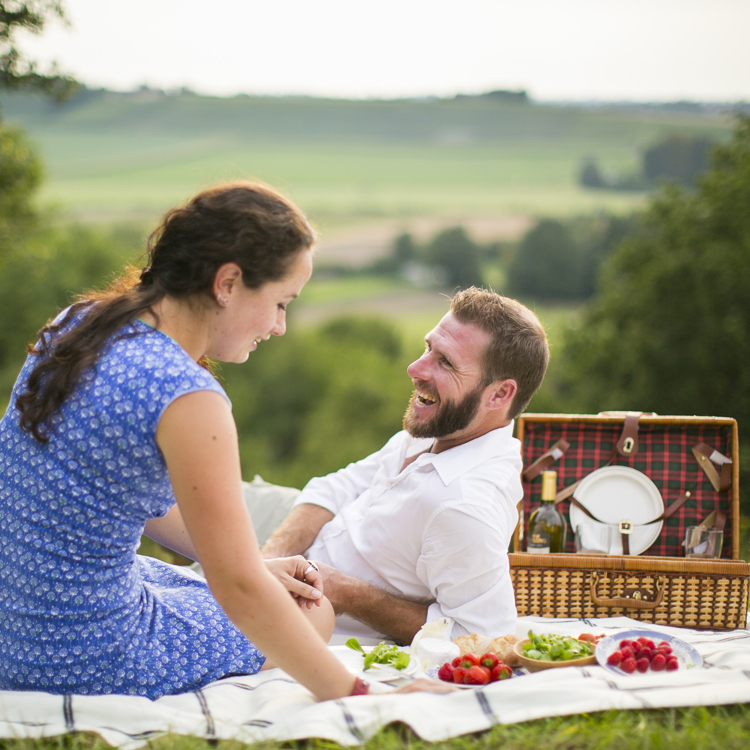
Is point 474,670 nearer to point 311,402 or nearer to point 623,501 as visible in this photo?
point 623,501

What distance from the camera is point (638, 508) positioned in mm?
3885

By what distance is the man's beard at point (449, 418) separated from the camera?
3184 millimetres

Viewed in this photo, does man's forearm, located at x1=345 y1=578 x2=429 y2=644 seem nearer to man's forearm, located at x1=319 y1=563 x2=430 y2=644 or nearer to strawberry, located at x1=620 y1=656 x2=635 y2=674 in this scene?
man's forearm, located at x1=319 y1=563 x2=430 y2=644

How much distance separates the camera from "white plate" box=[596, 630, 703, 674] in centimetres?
253

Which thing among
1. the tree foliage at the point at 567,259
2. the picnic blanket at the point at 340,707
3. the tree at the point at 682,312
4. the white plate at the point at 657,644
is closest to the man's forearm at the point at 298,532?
the picnic blanket at the point at 340,707

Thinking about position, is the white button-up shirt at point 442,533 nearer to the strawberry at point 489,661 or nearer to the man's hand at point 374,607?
the man's hand at point 374,607

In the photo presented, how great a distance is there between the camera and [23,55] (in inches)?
267

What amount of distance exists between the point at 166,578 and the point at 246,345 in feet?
3.21

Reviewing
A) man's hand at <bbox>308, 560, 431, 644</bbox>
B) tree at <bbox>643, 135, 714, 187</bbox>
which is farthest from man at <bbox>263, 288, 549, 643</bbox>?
tree at <bbox>643, 135, 714, 187</bbox>

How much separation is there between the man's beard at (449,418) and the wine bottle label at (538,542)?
0.89 meters

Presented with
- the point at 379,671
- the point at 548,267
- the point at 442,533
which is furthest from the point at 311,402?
the point at 379,671

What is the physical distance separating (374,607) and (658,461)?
1.69 meters

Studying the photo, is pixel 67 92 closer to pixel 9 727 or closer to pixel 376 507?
pixel 376 507

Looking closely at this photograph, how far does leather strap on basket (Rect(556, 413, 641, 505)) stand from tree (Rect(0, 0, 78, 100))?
528cm
